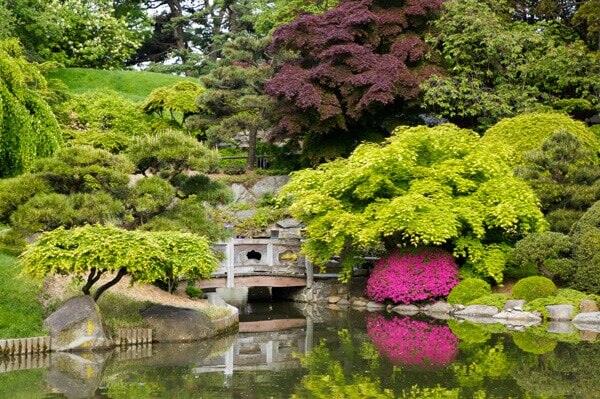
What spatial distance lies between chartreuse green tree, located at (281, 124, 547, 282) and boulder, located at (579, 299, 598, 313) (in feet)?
7.83

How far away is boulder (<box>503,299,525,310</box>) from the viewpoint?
1917 cm

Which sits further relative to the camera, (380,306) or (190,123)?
(190,123)

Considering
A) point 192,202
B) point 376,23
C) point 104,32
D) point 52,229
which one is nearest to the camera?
point 52,229

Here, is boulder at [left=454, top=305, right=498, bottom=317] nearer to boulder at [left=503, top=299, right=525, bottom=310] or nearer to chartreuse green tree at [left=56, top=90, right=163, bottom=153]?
boulder at [left=503, top=299, right=525, bottom=310]

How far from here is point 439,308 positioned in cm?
2056

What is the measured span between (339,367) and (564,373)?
3.15 metres

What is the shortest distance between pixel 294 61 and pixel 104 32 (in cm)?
1559

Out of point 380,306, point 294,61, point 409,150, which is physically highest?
point 294,61

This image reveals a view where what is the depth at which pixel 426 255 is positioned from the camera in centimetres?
2106

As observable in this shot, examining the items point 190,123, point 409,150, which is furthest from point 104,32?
point 409,150

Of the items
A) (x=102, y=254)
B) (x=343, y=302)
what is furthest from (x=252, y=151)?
(x=102, y=254)

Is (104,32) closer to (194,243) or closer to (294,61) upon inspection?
(294,61)

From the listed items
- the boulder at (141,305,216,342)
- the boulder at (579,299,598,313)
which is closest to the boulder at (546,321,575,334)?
the boulder at (579,299,598,313)

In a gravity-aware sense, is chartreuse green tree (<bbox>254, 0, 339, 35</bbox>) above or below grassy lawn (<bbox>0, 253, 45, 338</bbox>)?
above
